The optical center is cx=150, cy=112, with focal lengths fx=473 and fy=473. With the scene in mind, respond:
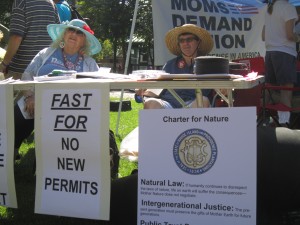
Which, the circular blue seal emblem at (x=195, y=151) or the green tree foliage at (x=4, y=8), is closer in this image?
the circular blue seal emblem at (x=195, y=151)

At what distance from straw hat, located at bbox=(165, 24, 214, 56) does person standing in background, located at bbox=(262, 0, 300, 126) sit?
3.36 ft

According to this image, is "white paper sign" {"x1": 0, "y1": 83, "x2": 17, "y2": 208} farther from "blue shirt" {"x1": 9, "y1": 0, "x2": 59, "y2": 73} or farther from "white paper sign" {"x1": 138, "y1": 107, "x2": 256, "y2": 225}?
"blue shirt" {"x1": 9, "y1": 0, "x2": 59, "y2": 73}

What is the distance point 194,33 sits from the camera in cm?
395

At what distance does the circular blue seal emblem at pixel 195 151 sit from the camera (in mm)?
2273

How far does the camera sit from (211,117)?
7.43ft

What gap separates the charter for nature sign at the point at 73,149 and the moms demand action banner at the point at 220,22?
312 cm

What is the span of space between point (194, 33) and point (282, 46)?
4.08 feet

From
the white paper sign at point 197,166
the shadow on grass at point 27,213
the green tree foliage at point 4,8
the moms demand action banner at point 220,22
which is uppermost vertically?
the green tree foliage at point 4,8

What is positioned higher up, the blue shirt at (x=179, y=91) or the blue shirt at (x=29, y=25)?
the blue shirt at (x=29, y=25)

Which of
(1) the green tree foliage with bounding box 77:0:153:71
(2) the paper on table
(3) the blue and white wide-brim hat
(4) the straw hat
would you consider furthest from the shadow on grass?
(1) the green tree foliage with bounding box 77:0:153:71

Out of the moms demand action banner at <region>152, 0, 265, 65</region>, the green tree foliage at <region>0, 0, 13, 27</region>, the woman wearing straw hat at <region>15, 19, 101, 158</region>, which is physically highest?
the green tree foliage at <region>0, 0, 13, 27</region>

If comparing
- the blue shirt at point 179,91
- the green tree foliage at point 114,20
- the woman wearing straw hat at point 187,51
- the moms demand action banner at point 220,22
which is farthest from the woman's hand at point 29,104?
the green tree foliage at point 114,20

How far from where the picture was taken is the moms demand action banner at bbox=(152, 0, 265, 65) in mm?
5723

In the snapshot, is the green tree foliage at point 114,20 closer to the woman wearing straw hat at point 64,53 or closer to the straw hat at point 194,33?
the straw hat at point 194,33
